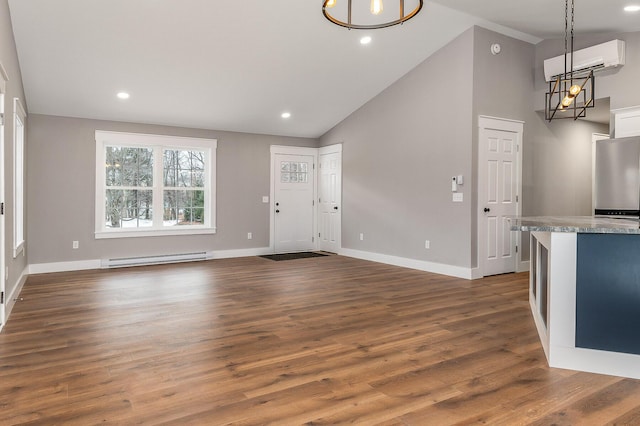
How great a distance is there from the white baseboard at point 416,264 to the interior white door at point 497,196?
345 millimetres

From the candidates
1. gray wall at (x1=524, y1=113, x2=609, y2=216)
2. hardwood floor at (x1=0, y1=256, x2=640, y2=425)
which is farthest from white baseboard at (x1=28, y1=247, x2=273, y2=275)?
gray wall at (x1=524, y1=113, x2=609, y2=216)

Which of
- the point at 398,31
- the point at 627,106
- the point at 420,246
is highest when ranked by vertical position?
the point at 398,31

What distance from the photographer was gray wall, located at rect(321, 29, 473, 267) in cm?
574

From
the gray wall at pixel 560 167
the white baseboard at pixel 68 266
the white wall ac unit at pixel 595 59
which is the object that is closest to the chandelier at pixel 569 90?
the white wall ac unit at pixel 595 59

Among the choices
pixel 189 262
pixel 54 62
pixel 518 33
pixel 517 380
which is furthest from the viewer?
pixel 189 262

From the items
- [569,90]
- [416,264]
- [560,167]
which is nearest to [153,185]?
[416,264]

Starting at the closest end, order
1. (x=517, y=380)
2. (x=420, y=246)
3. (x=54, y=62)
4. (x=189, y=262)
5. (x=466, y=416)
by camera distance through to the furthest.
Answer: (x=466, y=416), (x=517, y=380), (x=54, y=62), (x=420, y=246), (x=189, y=262)

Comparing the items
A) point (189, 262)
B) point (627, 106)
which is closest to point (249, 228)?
point (189, 262)

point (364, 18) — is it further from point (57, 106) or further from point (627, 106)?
point (57, 106)

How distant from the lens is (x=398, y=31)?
5.41m

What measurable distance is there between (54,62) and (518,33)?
5.94 meters

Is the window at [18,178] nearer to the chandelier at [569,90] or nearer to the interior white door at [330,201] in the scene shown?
the interior white door at [330,201]

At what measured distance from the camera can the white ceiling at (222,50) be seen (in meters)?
4.54

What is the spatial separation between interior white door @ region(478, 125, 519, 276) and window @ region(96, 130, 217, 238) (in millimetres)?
4414
